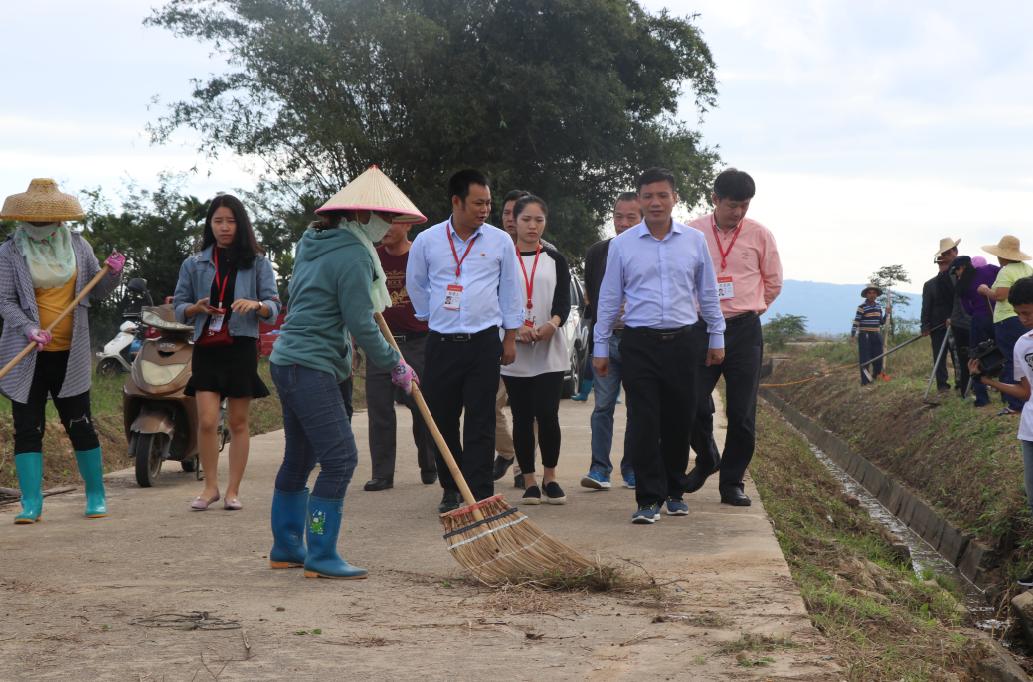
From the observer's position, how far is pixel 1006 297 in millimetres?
12773

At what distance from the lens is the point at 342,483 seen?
18.7 ft

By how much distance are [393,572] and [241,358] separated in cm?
240

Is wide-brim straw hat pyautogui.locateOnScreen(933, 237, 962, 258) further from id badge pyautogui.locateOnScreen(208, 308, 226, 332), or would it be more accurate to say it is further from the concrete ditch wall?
id badge pyautogui.locateOnScreen(208, 308, 226, 332)

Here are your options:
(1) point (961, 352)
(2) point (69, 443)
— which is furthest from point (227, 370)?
(1) point (961, 352)

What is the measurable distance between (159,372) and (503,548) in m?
4.05

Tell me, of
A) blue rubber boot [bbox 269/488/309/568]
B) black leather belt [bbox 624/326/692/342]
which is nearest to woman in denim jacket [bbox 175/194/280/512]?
blue rubber boot [bbox 269/488/309/568]

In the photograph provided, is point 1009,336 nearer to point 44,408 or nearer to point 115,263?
point 115,263

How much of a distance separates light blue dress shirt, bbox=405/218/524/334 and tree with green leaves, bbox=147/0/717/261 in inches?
776

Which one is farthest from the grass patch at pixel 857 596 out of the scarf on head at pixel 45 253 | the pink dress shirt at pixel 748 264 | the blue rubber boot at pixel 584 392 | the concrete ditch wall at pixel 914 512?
the blue rubber boot at pixel 584 392

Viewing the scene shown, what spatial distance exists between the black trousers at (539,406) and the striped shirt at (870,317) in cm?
1541

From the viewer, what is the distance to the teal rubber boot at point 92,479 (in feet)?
24.7

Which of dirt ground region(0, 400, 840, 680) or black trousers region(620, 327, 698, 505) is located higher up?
black trousers region(620, 327, 698, 505)

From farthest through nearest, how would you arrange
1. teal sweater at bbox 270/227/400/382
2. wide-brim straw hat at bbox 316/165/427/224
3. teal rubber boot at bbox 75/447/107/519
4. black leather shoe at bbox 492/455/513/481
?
black leather shoe at bbox 492/455/513/481
teal rubber boot at bbox 75/447/107/519
wide-brim straw hat at bbox 316/165/427/224
teal sweater at bbox 270/227/400/382

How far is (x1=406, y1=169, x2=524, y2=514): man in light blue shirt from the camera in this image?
722 centimetres
